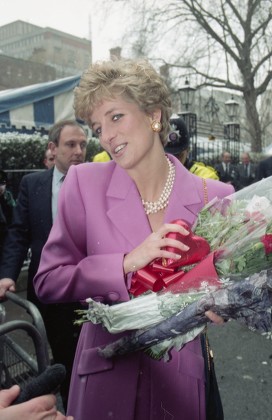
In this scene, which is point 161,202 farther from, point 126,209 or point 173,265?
point 173,265

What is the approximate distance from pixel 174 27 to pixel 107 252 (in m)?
21.0

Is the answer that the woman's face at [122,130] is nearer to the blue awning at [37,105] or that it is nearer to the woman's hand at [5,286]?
the woman's hand at [5,286]

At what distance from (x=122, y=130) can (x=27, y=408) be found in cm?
106

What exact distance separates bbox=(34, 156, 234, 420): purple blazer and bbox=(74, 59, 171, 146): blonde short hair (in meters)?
0.30

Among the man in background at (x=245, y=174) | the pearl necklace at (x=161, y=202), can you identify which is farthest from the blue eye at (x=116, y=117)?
the man in background at (x=245, y=174)

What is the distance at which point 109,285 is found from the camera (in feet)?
4.84

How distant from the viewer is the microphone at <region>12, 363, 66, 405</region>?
1.04 meters

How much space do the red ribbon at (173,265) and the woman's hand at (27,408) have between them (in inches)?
17.7

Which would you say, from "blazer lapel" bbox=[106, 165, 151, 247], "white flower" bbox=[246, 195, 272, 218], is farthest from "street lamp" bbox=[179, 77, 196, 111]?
"white flower" bbox=[246, 195, 272, 218]

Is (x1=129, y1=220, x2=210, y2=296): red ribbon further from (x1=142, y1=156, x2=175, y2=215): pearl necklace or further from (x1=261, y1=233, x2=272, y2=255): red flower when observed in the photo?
(x1=142, y1=156, x2=175, y2=215): pearl necklace

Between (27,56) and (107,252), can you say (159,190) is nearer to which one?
(107,252)

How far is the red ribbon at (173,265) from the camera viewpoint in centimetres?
129

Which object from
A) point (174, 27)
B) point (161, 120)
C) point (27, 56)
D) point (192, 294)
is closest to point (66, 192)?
point (161, 120)

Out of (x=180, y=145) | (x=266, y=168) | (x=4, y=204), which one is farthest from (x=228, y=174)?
(x=4, y=204)
